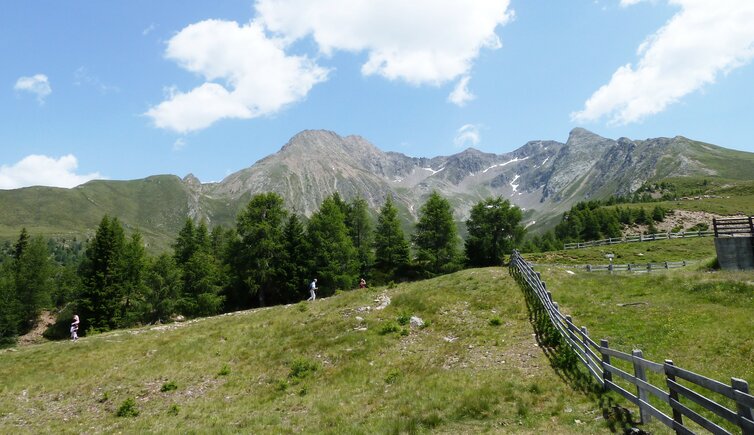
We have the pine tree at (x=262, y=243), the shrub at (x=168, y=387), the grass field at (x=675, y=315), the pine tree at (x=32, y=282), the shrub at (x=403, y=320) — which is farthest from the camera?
the pine tree at (x=32, y=282)

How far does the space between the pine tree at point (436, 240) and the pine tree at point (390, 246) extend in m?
2.63

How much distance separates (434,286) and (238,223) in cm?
3386

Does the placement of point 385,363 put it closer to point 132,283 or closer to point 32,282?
point 132,283

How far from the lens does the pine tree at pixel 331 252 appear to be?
59688 millimetres

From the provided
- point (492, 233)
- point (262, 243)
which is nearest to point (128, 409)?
point (262, 243)

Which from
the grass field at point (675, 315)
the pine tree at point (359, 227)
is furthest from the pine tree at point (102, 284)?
the grass field at point (675, 315)

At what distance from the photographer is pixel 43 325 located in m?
75.9

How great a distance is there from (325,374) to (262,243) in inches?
1502

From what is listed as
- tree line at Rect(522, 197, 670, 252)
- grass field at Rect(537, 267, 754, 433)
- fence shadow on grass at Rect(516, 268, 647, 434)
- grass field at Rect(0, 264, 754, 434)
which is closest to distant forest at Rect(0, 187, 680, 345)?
grass field at Rect(0, 264, 754, 434)

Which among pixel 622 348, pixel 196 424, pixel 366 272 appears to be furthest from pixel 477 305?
pixel 366 272

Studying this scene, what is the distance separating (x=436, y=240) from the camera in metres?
72.9

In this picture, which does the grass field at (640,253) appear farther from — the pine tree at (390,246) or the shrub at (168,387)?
the shrub at (168,387)

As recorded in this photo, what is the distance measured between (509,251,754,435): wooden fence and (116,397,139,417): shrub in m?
20.5

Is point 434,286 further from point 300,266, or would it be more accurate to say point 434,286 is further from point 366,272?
point 366,272
